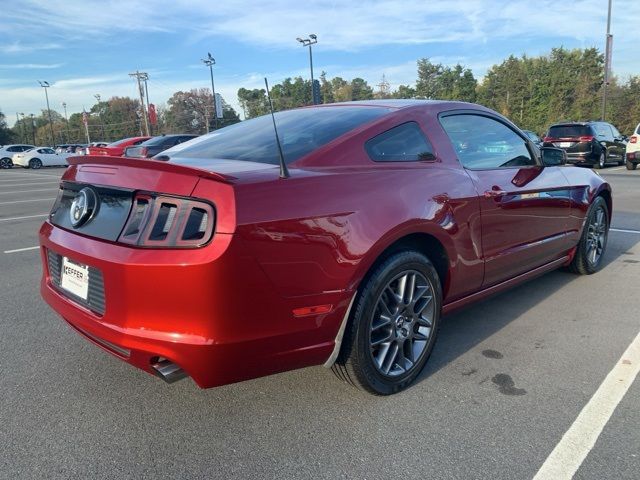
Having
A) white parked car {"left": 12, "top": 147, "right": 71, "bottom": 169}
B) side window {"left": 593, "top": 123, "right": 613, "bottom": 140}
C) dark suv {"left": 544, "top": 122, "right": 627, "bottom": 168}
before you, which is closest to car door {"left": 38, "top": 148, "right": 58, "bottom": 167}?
white parked car {"left": 12, "top": 147, "right": 71, "bottom": 169}

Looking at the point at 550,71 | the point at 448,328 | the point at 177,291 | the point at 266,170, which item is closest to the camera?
the point at 177,291

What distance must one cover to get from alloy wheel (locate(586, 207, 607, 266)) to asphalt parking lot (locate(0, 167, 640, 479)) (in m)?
1.25

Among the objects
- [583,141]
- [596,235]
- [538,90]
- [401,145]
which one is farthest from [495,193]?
[538,90]

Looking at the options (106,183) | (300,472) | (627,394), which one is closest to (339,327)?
(300,472)

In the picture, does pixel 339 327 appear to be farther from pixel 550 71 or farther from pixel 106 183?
pixel 550 71

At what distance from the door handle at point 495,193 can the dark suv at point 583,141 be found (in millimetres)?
14806

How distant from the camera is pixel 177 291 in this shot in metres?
1.97

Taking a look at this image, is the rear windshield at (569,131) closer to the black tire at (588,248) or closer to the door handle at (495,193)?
the black tire at (588,248)

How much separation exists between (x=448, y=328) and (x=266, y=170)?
197 centimetres

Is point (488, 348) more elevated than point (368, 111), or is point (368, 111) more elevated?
point (368, 111)

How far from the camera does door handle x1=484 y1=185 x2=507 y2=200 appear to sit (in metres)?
3.12

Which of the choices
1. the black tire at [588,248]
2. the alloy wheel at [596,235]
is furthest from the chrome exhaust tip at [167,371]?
the alloy wheel at [596,235]

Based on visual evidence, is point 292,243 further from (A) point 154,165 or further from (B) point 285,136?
(B) point 285,136

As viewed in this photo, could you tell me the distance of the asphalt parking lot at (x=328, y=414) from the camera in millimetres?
2092
